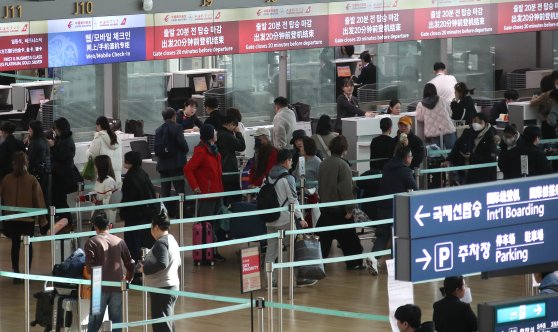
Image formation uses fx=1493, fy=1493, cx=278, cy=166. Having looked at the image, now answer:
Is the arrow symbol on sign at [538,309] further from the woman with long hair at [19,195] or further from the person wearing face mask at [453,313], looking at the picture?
the woman with long hair at [19,195]

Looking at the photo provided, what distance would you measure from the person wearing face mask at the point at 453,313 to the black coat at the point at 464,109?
31.0 ft

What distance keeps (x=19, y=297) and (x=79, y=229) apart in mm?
2598

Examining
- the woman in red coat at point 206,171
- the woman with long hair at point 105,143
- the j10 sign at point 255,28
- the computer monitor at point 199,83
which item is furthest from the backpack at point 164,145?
the computer monitor at point 199,83

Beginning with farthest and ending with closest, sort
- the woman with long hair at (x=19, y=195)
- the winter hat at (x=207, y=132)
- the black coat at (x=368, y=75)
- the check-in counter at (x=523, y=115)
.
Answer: the black coat at (x=368, y=75) → the check-in counter at (x=523, y=115) → the winter hat at (x=207, y=132) → the woman with long hair at (x=19, y=195)

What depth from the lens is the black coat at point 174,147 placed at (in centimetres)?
1694

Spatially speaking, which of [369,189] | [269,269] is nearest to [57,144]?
[369,189]

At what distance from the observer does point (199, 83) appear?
81.0 feet

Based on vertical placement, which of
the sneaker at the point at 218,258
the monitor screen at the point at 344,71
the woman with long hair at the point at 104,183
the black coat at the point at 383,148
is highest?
the monitor screen at the point at 344,71

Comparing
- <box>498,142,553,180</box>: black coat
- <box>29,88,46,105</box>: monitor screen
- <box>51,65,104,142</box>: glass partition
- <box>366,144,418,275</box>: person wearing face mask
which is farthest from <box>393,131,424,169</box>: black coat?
<box>29,88,46,105</box>: monitor screen

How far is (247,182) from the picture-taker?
54.9 ft

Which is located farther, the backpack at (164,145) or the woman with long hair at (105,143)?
the backpack at (164,145)

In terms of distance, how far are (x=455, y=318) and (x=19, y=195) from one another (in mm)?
5997

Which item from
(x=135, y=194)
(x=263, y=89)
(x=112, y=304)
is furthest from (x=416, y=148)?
(x=112, y=304)

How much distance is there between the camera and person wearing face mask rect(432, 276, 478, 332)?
1013 centimetres
